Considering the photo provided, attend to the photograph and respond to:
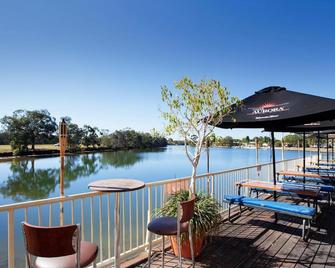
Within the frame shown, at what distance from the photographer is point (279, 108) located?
3480mm

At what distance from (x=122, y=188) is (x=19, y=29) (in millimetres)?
→ 8778

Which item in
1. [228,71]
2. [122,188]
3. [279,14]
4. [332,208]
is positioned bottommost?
[332,208]

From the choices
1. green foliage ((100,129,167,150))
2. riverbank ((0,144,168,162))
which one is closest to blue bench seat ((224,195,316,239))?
riverbank ((0,144,168,162))

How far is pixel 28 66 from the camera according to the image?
1043cm

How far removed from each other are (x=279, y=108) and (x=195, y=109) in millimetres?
1229

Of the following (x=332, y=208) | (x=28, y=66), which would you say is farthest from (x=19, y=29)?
(x=332, y=208)

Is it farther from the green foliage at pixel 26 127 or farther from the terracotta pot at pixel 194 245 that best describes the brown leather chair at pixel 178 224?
the green foliage at pixel 26 127

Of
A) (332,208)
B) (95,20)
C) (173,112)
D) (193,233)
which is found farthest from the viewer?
(95,20)

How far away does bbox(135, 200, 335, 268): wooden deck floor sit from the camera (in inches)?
111

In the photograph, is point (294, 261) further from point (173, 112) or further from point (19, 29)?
point (19, 29)

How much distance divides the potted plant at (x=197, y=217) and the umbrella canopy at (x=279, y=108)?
128cm

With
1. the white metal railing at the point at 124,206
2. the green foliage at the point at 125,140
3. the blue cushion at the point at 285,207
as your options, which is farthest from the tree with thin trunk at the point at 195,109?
the green foliage at the point at 125,140

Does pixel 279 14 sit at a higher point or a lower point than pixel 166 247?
higher

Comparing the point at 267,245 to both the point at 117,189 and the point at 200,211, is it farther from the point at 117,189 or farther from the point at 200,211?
the point at 117,189
